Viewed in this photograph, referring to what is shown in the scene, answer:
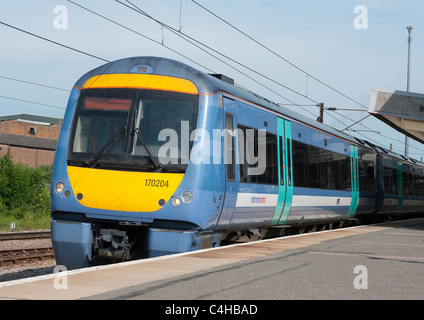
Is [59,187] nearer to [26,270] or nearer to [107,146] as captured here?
[107,146]

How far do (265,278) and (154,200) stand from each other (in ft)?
9.84

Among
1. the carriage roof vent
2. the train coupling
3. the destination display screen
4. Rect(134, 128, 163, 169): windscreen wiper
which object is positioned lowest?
the train coupling

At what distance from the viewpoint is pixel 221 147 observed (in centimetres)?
1046

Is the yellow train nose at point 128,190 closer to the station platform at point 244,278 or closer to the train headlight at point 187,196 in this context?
the train headlight at point 187,196

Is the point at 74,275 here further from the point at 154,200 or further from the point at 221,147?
the point at 221,147

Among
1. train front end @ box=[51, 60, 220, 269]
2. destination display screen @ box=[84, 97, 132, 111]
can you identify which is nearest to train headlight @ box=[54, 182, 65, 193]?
train front end @ box=[51, 60, 220, 269]

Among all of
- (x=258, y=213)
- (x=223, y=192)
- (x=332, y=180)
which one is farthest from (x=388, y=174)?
(x=223, y=192)

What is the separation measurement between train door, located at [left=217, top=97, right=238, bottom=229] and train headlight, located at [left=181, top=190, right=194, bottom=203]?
1023mm

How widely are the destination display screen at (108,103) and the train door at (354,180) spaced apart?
37.2 feet

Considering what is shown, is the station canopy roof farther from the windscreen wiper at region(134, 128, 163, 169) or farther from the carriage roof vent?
the windscreen wiper at region(134, 128, 163, 169)

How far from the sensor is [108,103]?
10.4 m

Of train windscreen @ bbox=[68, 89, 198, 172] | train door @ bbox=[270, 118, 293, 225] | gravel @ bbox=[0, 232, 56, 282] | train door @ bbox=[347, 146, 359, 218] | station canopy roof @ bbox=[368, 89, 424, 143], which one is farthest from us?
station canopy roof @ bbox=[368, 89, 424, 143]

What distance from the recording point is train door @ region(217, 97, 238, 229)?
1067 centimetres

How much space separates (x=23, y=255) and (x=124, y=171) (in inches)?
328
